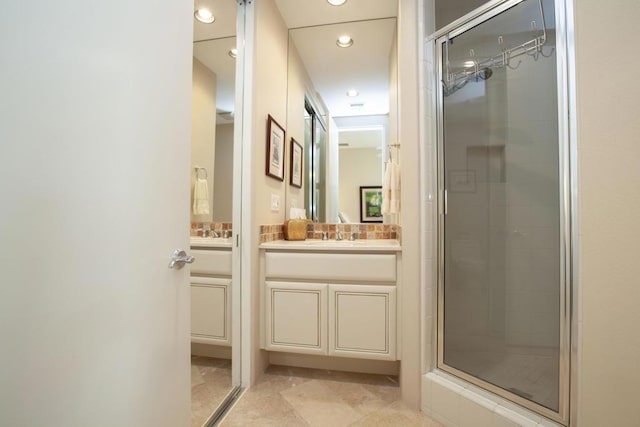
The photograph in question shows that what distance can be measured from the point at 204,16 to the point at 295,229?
1.45 metres

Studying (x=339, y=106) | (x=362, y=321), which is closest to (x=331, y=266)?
(x=362, y=321)

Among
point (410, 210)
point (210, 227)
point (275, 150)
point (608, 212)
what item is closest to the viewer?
point (608, 212)

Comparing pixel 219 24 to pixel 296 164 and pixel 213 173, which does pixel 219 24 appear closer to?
pixel 213 173

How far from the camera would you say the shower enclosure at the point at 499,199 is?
4.23 ft

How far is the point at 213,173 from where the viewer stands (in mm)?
1665

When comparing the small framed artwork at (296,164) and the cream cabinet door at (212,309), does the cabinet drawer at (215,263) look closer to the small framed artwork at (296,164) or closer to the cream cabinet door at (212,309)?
the cream cabinet door at (212,309)

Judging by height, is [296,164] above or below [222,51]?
below

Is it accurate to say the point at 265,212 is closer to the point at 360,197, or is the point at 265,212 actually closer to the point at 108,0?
the point at 360,197

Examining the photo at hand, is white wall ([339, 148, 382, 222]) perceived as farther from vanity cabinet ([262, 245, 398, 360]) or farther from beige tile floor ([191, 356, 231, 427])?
beige tile floor ([191, 356, 231, 427])

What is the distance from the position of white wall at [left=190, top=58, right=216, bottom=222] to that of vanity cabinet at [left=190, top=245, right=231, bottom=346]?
0.25 m

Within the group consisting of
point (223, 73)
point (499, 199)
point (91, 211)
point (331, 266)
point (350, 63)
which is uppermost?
point (350, 63)

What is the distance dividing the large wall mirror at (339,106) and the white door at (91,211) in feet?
4.81

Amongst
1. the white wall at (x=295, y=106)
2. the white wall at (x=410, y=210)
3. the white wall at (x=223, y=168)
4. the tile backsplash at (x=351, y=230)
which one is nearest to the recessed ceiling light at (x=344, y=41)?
the white wall at (x=295, y=106)

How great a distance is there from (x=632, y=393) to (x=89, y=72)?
1.77 metres
